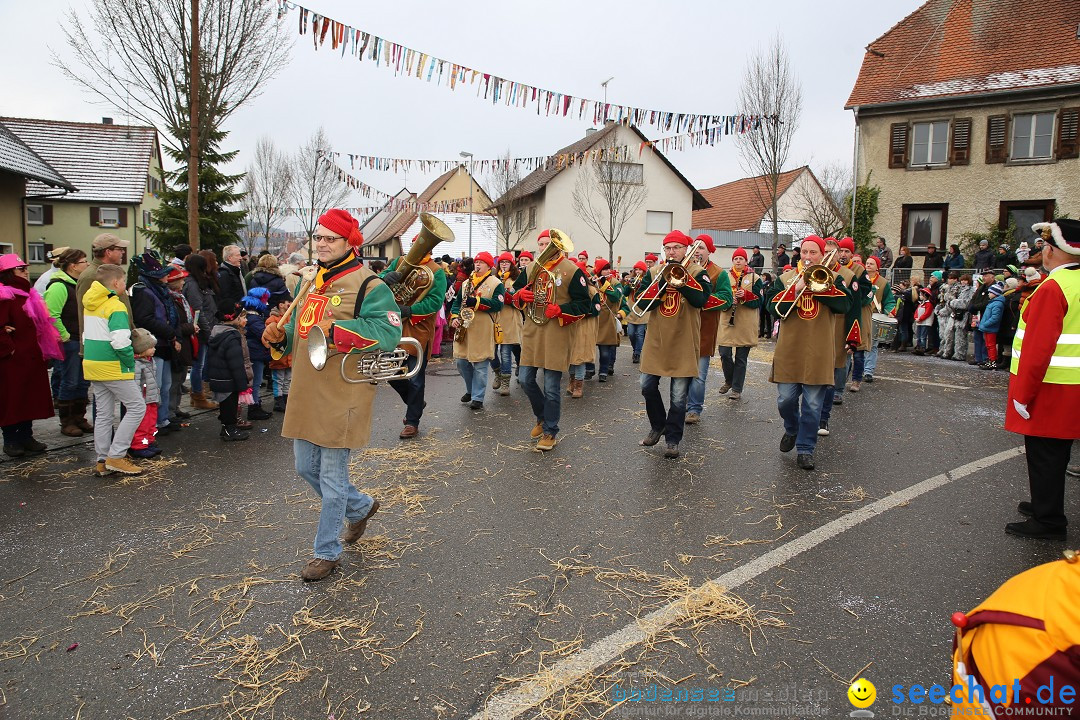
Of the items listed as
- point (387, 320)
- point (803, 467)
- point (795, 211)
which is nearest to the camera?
point (387, 320)

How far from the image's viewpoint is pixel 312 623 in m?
3.53

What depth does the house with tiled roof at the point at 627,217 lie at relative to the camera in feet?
114

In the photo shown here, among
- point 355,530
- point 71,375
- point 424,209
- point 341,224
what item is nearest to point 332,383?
point 341,224

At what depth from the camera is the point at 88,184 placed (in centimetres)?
3634

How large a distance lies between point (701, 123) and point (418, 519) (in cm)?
1495

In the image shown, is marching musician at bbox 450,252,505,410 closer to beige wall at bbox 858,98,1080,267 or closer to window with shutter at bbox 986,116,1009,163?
beige wall at bbox 858,98,1080,267

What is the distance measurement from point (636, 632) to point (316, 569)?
6.25 feet

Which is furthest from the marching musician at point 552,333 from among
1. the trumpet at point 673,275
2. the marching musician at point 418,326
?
the marching musician at point 418,326

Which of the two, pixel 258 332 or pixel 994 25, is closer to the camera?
pixel 258 332

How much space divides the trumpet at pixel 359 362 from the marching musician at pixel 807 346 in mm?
3695

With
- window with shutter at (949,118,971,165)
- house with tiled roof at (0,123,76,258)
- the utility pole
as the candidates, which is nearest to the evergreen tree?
house with tiled roof at (0,123,76,258)

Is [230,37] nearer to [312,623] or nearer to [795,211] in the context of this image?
[312,623]

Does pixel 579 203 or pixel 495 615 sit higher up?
pixel 579 203

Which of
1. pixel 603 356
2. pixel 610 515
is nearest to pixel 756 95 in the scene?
pixel 603 356
